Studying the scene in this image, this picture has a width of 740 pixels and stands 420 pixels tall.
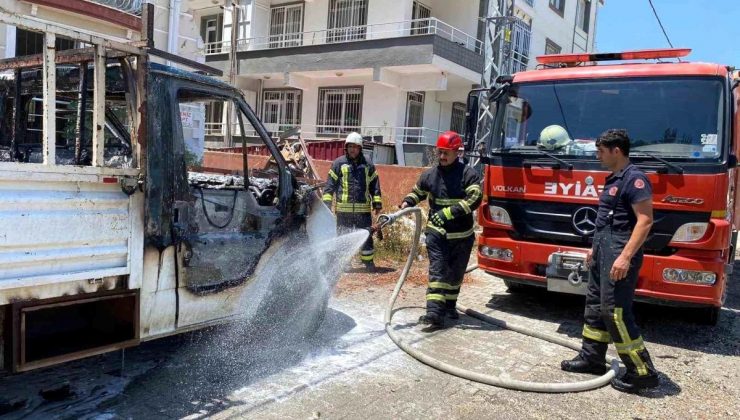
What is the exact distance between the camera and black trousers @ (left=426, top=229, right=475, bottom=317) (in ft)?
16.5

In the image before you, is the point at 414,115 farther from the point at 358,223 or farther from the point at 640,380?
the point at 640,380

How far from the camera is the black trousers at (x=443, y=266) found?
502 cm

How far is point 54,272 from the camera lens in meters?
2.70

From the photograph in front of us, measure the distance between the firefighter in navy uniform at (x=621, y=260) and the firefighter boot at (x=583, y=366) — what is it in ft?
0.23

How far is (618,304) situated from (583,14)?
25923 mm

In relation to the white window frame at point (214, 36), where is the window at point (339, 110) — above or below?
below

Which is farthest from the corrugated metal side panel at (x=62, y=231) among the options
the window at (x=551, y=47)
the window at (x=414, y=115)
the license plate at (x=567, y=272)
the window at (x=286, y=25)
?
the window at (x=551, y=47)

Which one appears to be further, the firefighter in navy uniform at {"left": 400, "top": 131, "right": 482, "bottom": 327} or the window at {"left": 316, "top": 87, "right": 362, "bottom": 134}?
the window at {"left": 316, "top": 87, "right": 362, "bottom": 134}

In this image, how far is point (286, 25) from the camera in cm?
2228

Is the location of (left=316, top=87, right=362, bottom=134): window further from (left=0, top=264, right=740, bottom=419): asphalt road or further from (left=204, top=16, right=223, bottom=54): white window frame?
(left=0, top=264, right=740, bottom=419): asphalt road

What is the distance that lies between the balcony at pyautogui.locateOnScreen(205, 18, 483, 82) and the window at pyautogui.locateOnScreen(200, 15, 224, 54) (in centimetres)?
138

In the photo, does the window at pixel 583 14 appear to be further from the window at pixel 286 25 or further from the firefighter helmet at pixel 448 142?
the firefighter helmet at pixel 448 142

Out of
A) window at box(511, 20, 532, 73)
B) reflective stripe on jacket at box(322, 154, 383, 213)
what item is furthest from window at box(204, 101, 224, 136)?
reflective stripe on jacket at box(322, 154, 383, 213)

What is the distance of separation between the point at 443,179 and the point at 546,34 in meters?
19.8
